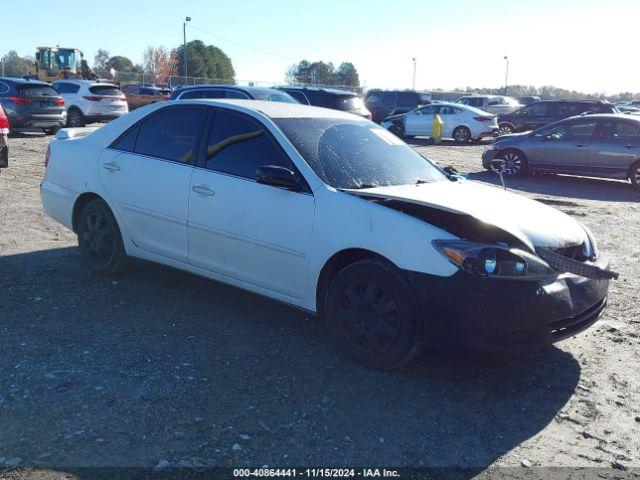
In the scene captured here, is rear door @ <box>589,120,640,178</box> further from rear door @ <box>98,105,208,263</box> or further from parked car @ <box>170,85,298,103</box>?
rear door @ <box>98,105,208,263</box>

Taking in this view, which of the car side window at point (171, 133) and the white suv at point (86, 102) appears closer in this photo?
the car side window at point (171, 133)

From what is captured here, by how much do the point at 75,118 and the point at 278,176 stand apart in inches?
797

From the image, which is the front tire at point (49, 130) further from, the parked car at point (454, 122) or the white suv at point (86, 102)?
the parked car at point (454, 122)

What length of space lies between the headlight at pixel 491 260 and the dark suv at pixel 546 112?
2079cm

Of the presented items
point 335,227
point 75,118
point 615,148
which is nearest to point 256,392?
point 335,227

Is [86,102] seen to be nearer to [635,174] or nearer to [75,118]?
[75,118]

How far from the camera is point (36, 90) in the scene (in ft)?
63.0

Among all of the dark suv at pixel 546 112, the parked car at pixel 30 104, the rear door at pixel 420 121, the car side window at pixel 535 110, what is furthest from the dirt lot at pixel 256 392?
the car side window at pixel 535 110

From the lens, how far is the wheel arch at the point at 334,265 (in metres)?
4.31

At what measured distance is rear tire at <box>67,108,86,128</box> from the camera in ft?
74.2

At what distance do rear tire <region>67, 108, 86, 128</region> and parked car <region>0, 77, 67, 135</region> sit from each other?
287cm

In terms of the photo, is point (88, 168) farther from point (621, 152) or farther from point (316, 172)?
point (621, 152)

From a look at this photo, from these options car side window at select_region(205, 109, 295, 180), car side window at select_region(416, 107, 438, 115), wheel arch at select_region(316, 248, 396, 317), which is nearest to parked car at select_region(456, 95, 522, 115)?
car side window at select_region(416, 107, 438, 115)

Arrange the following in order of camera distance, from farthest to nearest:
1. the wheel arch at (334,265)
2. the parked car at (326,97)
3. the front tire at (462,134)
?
the front tire at (462,134) < the parked car at (326,97) < the wheel arch at (334,265)
